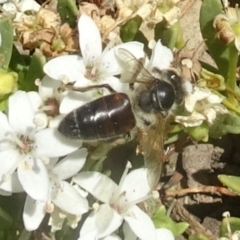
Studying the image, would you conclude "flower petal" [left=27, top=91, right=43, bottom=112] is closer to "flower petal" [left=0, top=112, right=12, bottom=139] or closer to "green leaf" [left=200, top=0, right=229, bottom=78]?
"flower petal" [left=0, top=112, right=12, bottom=139]

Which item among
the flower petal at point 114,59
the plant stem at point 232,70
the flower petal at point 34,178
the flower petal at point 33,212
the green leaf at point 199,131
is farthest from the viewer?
the plant stem at point 232,70

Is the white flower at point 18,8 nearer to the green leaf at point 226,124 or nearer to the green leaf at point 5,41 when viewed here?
the green leaf at point 5,41

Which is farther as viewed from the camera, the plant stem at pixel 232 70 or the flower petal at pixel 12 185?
the plant stem at pixel 232 70

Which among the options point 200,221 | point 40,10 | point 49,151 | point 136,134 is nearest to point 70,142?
point 49,151

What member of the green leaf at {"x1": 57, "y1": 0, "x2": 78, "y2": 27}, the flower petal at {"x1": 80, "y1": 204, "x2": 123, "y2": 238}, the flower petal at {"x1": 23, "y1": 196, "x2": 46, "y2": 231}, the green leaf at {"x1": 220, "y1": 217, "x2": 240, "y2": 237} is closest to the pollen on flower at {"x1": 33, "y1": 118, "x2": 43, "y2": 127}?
the flower petal at {"x1": 23, "y1": 196, "x2": 46, "y2": 231}

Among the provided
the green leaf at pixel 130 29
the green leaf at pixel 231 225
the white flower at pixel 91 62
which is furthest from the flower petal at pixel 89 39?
the green leaf at pixel 231 225

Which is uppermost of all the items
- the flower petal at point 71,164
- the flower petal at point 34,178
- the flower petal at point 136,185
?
the flower petal at point 34,178
